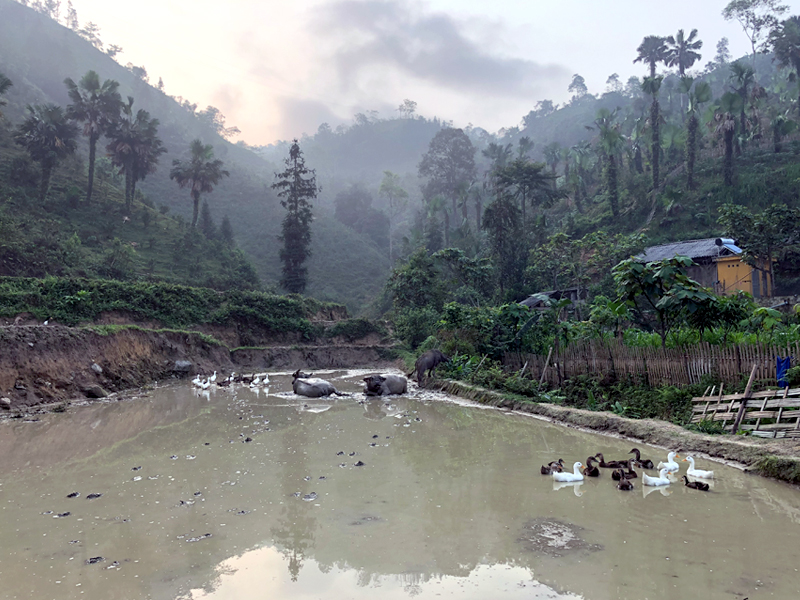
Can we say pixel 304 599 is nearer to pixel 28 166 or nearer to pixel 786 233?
pixel 786 233

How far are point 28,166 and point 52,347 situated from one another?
98.6 feet

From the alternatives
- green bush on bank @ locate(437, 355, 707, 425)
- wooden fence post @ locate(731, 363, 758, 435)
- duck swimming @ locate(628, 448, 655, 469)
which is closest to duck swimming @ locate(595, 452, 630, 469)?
duck swimming @ locate(628, 448, 655, 469)

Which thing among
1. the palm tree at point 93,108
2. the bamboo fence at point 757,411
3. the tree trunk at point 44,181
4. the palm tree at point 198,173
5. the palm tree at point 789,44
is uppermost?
the palm tree at point 789,44

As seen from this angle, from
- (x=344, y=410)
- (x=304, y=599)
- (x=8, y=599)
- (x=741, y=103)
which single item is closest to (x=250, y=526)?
(x=304, y=599)

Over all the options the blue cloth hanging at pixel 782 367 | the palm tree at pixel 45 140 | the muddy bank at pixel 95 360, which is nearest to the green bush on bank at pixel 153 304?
the muddy bank at pixel 95 360

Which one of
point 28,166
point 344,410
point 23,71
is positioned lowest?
point 344,410

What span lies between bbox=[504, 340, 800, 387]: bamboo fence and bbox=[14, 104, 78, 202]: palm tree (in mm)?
36820

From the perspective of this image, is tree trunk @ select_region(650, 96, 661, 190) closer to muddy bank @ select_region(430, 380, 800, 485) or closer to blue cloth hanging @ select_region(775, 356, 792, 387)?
muddy bank @ select_region(430, 380, 800, 485)

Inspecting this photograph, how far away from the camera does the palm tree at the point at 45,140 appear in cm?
3703

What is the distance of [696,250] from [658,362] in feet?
65.9

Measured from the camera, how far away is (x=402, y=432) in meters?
12.0

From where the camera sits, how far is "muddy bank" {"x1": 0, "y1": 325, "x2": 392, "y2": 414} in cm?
1479

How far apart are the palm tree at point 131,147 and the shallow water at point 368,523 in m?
36.2

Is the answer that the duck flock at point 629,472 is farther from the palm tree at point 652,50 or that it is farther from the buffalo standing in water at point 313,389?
the palm tree at point 652,50
